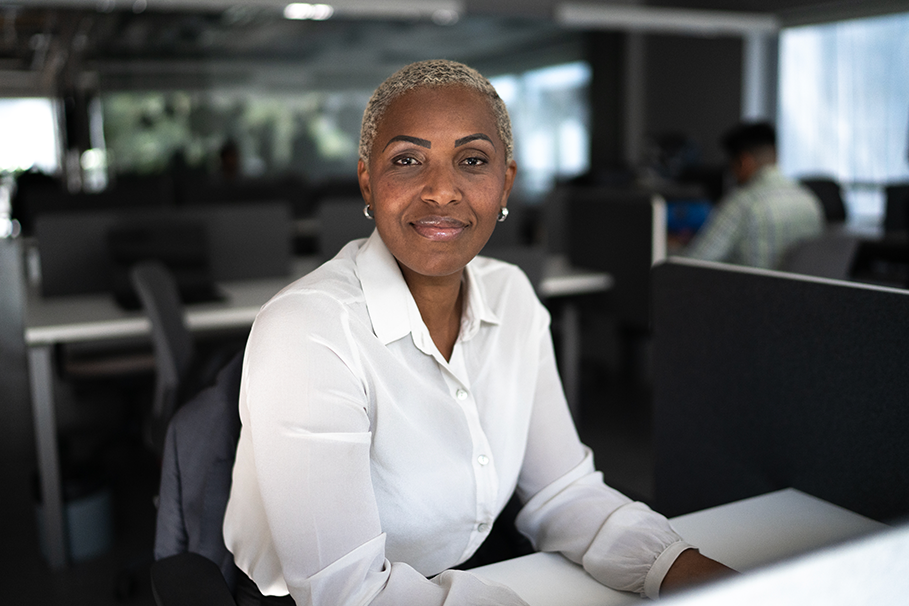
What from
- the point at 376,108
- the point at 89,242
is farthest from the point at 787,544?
the point at 89,242

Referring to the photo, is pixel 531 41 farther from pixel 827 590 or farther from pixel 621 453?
pixel 827 590

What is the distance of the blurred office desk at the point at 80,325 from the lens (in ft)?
7.66

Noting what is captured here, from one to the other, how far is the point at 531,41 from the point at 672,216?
6657 mm

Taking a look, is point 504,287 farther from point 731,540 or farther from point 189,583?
point 189,583

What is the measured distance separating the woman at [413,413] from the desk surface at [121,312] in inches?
64.5

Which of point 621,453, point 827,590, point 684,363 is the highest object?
point 827,590

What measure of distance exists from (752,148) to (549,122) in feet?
24.2


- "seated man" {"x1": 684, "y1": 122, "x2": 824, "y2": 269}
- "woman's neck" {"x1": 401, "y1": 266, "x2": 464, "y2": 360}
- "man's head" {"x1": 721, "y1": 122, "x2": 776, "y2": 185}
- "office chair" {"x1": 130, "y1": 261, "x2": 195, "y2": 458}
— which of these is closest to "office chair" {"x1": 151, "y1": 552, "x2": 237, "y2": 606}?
"woman's neck" {"x1": 401, "y1": 266, "x2": 464, "y2": 360}

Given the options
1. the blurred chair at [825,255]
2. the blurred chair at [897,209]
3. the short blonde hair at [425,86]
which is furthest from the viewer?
the blurred chair at [897,209]

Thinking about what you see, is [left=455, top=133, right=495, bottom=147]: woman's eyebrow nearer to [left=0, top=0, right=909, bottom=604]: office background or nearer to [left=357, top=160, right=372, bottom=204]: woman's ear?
[left=357, top=160, right=372, bottom=204]: woman's ear

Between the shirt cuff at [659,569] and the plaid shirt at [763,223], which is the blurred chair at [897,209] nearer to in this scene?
the plaid shirt at [763,223]

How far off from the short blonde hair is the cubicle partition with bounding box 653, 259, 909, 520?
600 mm

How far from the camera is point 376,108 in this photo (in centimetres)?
101

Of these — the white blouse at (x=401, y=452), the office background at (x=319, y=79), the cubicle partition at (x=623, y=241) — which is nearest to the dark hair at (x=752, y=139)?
the cubicle partition at (x=623, y=241)
